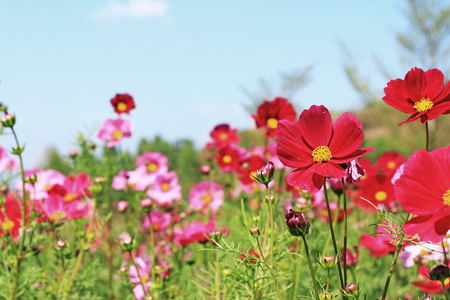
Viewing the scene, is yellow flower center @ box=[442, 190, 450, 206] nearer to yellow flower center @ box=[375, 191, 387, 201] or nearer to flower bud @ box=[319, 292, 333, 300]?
flower bud @ box=[319, 292, 333, 300]

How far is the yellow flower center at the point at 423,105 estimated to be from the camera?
1.95 ft

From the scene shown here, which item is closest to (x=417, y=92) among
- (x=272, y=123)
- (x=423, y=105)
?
(x=423, y=105)

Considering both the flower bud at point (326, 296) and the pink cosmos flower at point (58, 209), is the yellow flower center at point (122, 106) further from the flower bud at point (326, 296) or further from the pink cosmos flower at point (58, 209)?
the flower bud at point (326, 296)

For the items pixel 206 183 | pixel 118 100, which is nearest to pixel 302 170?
pixel 118 100

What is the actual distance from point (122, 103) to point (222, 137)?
0.43 meters

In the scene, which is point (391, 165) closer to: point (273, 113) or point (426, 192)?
point (273, 113)

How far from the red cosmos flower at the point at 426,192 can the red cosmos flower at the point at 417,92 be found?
0.09 m

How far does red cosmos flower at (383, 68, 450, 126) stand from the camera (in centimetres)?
60

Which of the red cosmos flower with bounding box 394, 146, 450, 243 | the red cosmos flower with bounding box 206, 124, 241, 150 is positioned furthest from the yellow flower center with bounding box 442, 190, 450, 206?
the red cosmos flower with bounding box 206, 124, 241, 150

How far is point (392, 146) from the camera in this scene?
29.9 ft

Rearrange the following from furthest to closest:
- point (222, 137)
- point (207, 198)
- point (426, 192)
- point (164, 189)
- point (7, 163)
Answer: point (207, 198), point (222, 137), point (164, 189), point (7, 163), point (426, 192)

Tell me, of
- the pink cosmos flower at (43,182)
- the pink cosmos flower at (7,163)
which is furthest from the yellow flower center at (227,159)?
the pink cosmos flower at (7,163)

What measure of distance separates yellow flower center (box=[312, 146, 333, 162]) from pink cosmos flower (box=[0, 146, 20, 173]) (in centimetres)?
103

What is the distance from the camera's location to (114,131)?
5.46ft
